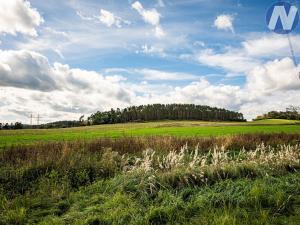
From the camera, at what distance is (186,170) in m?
8.84

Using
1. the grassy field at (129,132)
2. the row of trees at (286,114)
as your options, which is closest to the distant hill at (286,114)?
the row of trees at (286,114)

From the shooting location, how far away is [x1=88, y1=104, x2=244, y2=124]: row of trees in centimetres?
12862

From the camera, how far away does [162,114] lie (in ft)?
438

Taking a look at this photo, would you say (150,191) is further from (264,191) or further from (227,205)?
(264,191)

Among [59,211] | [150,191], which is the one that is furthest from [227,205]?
[59,211]

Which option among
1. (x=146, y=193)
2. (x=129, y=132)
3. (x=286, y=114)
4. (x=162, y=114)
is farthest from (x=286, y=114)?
(x=146, y=193)

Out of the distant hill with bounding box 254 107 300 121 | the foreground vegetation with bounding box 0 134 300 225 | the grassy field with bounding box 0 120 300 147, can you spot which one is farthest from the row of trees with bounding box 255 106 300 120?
the foreground vegetation with bounding box 0 134 300 225

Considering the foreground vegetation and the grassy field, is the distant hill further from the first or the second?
the foreground vegetation

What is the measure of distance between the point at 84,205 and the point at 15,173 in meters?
3.55

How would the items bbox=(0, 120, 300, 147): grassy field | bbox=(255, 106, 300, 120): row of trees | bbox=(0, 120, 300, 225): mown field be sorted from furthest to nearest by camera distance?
bbox=(255, 106, 300, 120): row of trees < bbox=(0, 120, 300, 147): grassy field < bbox=(0, 120, 300, 225): mown field

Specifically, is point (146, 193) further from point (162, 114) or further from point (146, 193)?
point (162, 114)

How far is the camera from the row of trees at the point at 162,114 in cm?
12862

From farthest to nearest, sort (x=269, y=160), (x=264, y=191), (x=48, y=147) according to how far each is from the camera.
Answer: (x=48, y=147) < (x=269, y=160) < (x=264, y=191)

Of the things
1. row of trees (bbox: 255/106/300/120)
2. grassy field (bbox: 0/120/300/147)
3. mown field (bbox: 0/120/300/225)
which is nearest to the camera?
mown field (bbox: 0/120/300/225)
